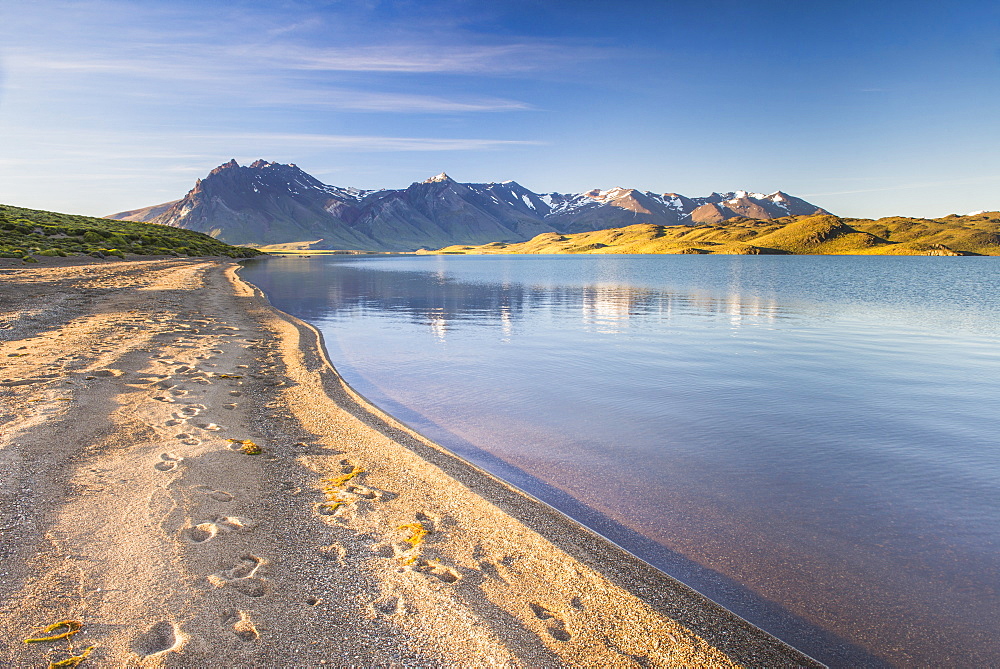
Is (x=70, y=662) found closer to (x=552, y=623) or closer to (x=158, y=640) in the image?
(x=158, y=640)

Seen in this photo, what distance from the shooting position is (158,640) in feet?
14.3

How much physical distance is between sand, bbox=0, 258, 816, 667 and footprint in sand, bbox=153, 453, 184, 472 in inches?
1.3

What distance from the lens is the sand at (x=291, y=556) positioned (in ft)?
15.0

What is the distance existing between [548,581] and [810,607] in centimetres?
318

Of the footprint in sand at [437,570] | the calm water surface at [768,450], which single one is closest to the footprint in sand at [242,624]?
the footprint in sand at [437,570]

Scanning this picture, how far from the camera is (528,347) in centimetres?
2345

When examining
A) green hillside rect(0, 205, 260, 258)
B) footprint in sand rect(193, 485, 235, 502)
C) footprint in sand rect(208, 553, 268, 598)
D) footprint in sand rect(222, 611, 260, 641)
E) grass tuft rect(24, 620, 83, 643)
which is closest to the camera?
grass tuft rect(24, 620, 83, 643)

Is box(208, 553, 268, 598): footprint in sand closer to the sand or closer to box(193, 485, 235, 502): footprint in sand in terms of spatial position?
the sand

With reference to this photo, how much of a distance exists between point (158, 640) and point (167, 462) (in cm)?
460

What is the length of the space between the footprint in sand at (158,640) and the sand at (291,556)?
20 mm

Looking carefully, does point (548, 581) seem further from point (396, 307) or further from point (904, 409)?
point (396, 307)

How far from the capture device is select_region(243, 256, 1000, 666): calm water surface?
20.3 ft

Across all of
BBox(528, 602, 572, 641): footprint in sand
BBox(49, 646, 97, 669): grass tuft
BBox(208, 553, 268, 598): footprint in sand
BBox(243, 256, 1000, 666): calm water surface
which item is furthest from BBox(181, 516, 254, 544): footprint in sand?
BBox(243, 256, 1000, 666): calm water surface

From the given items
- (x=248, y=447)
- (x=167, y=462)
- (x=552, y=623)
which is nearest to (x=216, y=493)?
(x=167, y=462)
